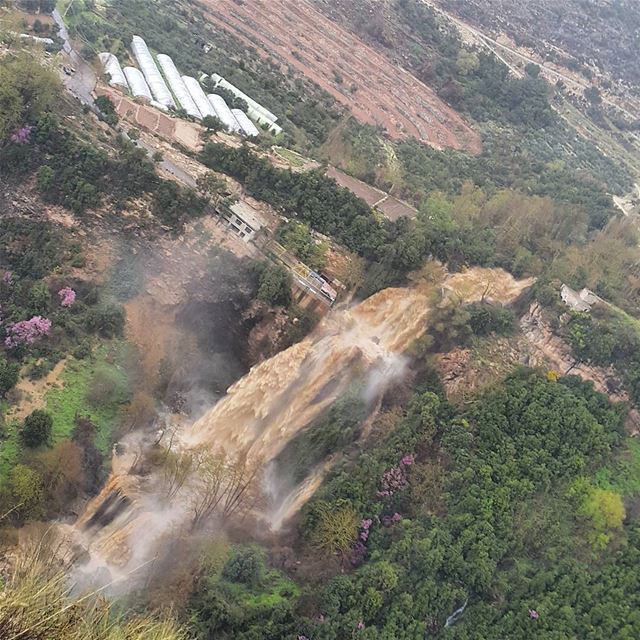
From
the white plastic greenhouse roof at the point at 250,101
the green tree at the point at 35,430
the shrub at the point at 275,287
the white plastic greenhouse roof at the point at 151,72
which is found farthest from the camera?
the white plastic greenhouse roof at the point at 250,101

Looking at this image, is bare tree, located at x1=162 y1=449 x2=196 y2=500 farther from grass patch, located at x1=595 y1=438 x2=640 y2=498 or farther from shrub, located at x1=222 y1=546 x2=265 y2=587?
grass patch, located at x1=595 y1=438 x2=640 y2=498

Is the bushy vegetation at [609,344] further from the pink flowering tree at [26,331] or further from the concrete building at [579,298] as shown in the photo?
the pink flowering tree at [26,331]

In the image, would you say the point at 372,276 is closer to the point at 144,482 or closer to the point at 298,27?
the point at 144,482

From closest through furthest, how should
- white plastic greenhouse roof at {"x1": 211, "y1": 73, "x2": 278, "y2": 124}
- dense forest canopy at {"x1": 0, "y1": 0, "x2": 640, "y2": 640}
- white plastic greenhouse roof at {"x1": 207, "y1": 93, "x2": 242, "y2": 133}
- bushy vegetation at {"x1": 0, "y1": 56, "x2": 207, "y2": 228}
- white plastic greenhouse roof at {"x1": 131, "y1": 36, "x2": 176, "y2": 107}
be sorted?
1. dense forest canopy at {"x1": 0, "y1": 0, "x2": 640, "y2": 640}
2. bushy vegetation at {"x1": 0, "y1": 56, "x2": 207, "y2": 228}
3. white plastic greenhouse roof at {"x1": 207, "y1": 93, "x2": 242, "y2": 133}
4. white plastic greenhouse roof at {"x1": 131, "y1": 36, "x2": 176, "y2": 107}
5. white plastic greenhouse roof at {"x1": 211, "y1": 73, "x2": 278, "y2": 124}

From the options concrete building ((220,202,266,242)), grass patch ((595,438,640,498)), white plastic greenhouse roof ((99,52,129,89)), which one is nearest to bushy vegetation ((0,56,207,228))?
concrete building ((220,202,266,242))

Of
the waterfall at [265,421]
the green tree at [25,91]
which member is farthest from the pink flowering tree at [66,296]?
the green tree at [25,91]

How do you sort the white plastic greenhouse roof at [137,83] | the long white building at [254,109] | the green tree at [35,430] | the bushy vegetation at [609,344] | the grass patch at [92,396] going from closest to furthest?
the green tree at [35,430] < the grass patch at [92,396] < the bushy vegetation at [609,344] < the white plastic greenhouse roof at [137,83] < the long white building at [254,109]

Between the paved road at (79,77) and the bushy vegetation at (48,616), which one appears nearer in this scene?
the bushy vegetation at (48,616)
